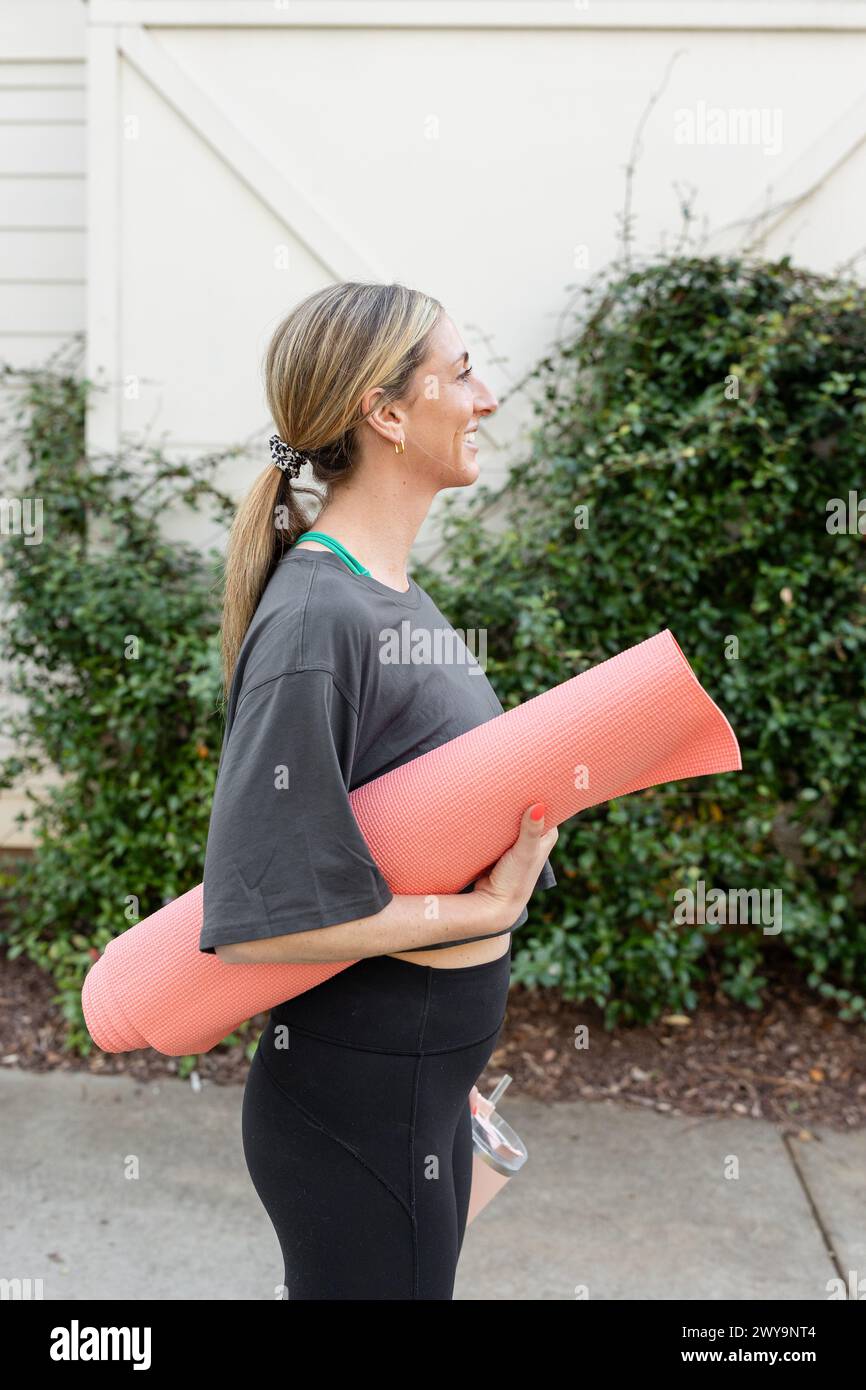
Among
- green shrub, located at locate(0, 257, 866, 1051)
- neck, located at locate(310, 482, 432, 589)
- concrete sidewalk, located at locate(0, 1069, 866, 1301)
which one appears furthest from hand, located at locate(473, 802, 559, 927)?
green shrub, located at locate(0, 257, 866, 1051)

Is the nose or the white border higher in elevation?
the white border

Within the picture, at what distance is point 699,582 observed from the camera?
403 centimetres

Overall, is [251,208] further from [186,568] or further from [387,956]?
[387,956]

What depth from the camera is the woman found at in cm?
138

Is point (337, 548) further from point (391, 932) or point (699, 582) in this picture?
point (699, 582)

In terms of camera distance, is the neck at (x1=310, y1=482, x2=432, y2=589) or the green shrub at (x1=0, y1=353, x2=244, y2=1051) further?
the green shrub at (x1=0, y1=353, x2=244, y2=1051)

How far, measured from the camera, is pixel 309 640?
1.40 m

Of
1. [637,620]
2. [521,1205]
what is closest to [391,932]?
[521,1205]

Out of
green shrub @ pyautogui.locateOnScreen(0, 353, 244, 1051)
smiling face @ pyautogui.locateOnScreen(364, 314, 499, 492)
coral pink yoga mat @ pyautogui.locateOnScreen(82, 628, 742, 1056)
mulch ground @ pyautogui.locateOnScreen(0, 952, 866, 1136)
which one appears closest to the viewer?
coral pink yoga mat @ pyautogui.locateOnScreen(82, 628, 742, 1056)

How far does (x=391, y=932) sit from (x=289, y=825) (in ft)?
0.67

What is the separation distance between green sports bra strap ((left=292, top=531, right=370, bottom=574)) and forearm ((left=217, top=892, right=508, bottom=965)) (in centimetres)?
45

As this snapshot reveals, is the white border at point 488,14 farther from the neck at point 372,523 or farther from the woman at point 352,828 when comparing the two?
the neck at point 372,523

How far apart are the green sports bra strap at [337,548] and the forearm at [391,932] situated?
0.45m

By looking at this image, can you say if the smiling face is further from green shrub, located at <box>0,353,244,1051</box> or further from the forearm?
green shrub, located at <box>0,353,244,1051</box>
